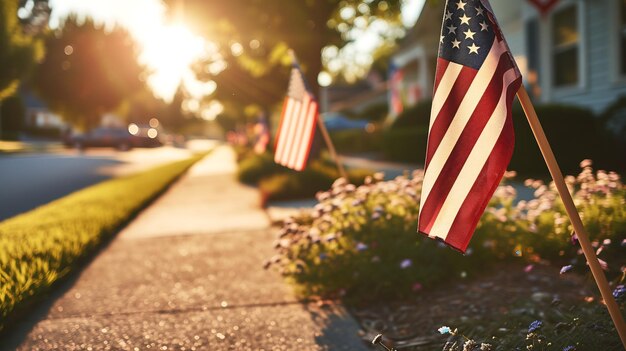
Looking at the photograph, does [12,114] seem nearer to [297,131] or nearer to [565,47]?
[565,47]

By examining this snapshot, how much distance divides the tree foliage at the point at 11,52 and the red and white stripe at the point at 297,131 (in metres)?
32.1

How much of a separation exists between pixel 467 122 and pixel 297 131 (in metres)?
3.52

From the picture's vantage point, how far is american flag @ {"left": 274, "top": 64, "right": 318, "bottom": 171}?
231 inches

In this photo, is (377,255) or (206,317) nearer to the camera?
(206,317)

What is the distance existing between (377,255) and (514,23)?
1250 cm

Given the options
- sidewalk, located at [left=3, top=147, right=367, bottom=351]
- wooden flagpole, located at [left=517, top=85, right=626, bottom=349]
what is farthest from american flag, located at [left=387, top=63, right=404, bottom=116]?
wooden flagpole, located at [left=517, top=85, right=626, bottom=349]

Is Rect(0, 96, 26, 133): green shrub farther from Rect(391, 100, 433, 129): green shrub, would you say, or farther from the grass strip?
the grass strip

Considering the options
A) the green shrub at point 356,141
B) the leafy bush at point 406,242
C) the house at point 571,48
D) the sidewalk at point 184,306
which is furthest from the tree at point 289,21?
the green shrub at point 356,141

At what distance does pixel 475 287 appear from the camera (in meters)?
4.66

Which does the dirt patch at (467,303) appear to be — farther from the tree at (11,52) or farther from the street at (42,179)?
the tree at (11,52)

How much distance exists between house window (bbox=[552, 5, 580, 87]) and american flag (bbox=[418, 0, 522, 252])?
10701mm

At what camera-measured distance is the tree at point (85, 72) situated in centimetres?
5519

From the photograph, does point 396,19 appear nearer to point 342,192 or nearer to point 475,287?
point 342,192

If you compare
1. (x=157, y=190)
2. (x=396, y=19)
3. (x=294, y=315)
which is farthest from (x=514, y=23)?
(x=294, y=315)
